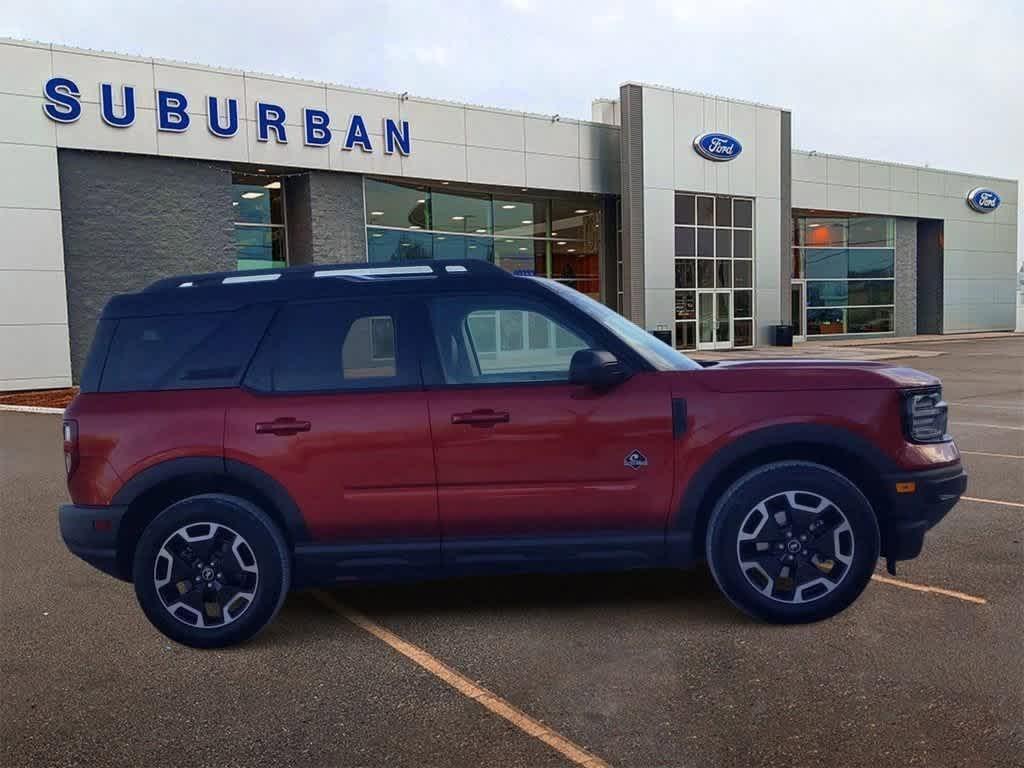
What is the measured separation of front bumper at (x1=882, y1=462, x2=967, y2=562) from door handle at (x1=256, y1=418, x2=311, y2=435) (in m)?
2.94

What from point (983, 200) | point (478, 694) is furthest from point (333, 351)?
point (983, 200)

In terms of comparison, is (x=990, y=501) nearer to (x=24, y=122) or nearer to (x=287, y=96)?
(x=287, y=96)

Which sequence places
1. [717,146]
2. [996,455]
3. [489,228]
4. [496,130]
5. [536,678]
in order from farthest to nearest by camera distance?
[717,146], [489,228], [496,130], [996,455], [536,678]

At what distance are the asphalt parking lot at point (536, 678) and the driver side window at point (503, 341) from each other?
1.33m

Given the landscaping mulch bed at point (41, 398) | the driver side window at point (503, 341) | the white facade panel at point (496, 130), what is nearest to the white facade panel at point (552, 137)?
the white facade panel at point (496, 130)

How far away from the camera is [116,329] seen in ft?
14.1

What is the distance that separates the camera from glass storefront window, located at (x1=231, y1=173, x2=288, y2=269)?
23.2 m

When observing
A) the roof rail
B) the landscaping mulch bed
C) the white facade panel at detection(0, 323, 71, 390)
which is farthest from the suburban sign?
the roof rail

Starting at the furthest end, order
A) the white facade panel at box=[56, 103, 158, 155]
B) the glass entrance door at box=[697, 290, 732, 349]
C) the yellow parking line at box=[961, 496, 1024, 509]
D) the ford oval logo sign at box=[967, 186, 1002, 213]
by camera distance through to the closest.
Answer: the ford oval logo sign at box=[967, 186, 1002, 213] → the glass entrance door at box=[697, 290, 732, 349] → the white facade panel at box=[56, 103, 158, 155] → the yellow parking line at box=[961, 496, 1024, 509]

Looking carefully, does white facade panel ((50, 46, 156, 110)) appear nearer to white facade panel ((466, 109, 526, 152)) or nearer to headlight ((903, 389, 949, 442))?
white facade panel ((466, 109, 526, 152))

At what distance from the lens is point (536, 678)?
3.63m

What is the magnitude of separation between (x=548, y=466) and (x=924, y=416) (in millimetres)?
1965

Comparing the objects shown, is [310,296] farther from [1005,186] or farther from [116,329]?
[1005,186]

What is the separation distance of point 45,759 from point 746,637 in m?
3.04
